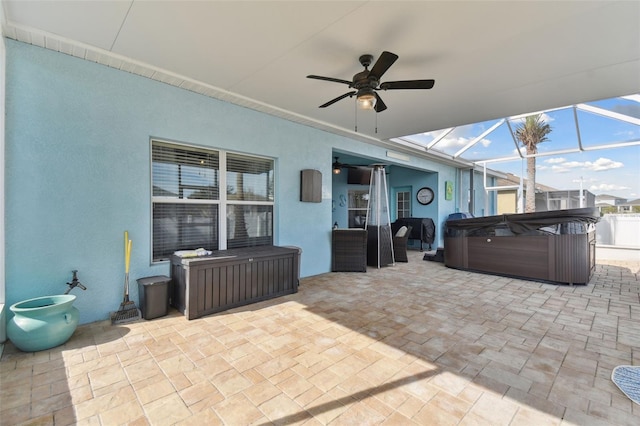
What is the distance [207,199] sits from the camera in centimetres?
403

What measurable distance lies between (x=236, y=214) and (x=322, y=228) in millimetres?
1886

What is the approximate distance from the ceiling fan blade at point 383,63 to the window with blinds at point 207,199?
2.54 metres

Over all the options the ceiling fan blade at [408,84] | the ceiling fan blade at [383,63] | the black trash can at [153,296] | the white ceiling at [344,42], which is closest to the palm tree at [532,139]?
the white ceiling at [344,42]

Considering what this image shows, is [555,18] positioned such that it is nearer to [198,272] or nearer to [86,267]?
[198,272]

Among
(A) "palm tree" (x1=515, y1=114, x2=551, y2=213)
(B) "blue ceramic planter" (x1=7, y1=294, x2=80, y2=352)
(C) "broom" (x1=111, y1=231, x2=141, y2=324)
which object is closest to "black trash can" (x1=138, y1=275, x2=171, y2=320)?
(C) "broom" (x1=111, y1=231, x2=141, y2=324)

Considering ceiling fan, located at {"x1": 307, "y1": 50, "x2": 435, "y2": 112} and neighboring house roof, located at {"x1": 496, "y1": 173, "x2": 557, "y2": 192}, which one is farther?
neighboring house roof, located at {"x1": 496, "y1": 173, "x2": 557, "y2": 192}

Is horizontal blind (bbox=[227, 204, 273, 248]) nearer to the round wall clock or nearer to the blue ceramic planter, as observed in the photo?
the blue ceramic planter

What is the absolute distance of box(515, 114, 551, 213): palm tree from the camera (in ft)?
32.2

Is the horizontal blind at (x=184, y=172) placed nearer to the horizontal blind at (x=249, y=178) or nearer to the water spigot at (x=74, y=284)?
the horizontal blind at (x=249, y=178)

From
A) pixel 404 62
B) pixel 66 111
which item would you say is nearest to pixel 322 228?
pixel 404 62

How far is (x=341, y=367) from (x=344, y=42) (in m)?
3.08

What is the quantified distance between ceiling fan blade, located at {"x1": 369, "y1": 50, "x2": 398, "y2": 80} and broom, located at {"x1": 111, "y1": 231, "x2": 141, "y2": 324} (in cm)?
335

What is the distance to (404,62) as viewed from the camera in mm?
3166

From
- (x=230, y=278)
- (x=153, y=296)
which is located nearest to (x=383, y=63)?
(x=230, y=278)
